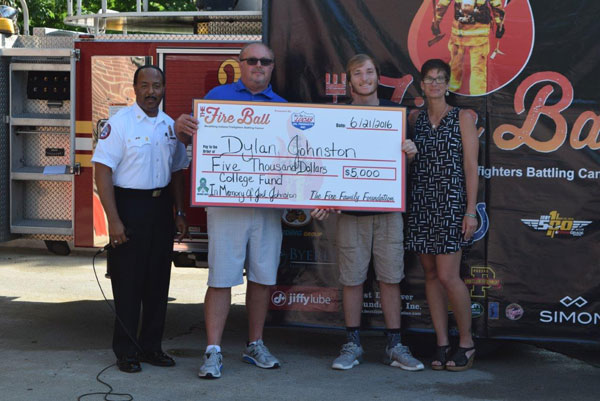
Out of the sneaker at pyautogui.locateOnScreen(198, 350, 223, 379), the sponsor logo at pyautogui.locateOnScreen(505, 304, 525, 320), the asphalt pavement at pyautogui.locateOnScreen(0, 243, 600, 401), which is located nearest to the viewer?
the asphalt pavement at pyautogui.locateOnScreen(0, 243, 600, 401)

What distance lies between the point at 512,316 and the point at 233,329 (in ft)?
7.49

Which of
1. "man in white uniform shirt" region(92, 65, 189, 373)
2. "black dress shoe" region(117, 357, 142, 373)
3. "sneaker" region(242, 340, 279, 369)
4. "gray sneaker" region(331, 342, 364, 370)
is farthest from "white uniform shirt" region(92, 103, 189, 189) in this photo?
"gray sneaker" region(331, 342, 364, 370)

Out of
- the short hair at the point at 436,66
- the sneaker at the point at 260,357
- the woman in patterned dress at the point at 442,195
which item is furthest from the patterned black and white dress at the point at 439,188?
the sneaker at the point at 260,357

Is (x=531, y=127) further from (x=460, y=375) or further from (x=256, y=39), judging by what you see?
(x=256, y=39)

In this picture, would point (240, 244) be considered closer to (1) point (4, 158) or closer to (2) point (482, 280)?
(2) point (482, 280)

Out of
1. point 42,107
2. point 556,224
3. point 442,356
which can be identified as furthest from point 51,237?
point 556,224

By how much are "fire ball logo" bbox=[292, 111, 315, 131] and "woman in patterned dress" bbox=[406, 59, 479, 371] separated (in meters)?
0.67

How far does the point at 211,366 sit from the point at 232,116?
1.53 metres

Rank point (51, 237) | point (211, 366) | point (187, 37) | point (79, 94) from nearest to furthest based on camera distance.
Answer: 1. point (211, 366)
2. point (187, 37)
3. point (79, 94)
4. point (51, 237)

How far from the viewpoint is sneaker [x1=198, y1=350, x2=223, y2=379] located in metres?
5.21

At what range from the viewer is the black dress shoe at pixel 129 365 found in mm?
5352

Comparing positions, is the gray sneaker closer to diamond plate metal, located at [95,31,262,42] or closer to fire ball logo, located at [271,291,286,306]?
fire ball logo, located at [271,291,286,306]

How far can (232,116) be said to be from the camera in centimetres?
527

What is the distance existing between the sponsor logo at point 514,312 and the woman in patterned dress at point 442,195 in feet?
1.09
